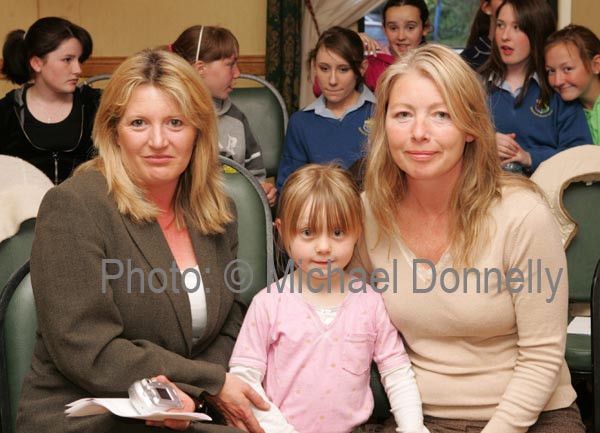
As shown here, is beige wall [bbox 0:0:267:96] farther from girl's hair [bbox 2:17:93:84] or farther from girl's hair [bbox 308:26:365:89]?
girl's hair [bbox 308:26:365:89]

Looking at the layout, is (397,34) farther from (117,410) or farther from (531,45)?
(117,410)

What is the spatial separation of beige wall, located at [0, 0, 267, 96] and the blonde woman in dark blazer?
3314 millimetres

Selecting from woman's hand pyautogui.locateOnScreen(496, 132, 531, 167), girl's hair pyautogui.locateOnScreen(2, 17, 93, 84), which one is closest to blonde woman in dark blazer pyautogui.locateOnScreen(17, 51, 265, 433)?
woman's hand pyautogui.locateOnScreen(496, 132, 531, 167)

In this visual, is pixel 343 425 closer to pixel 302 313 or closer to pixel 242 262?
pixel 302 313

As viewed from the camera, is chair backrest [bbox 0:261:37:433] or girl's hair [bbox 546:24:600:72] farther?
girl's hair [bbox 546:24:600:72]

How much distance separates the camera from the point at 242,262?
7.49 feet

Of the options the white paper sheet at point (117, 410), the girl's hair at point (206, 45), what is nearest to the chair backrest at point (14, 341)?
the white paper sheet at point (117, 410)

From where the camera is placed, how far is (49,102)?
3809 mm

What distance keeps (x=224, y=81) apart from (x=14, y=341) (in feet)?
6.30

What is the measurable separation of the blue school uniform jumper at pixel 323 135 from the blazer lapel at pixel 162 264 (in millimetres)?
1697

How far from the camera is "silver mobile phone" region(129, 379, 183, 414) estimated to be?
1671mm

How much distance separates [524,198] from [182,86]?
0.81 m

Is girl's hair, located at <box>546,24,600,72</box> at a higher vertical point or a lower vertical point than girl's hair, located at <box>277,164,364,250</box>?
higher

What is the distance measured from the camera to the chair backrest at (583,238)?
2729mm
